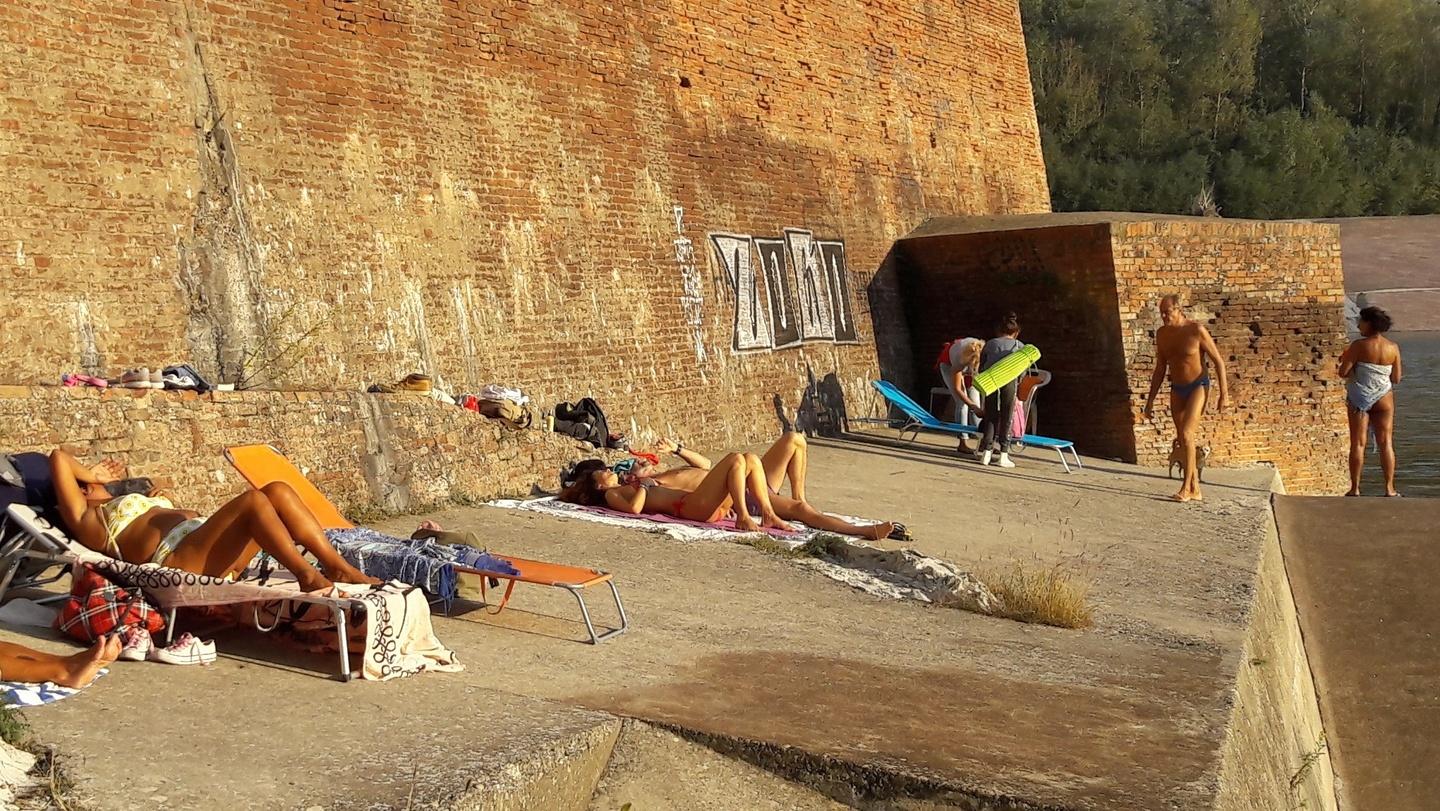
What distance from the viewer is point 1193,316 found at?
49.5ft

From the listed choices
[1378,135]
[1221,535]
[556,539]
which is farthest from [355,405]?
[1378,135]

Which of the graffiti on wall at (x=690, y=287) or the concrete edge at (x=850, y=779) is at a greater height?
the graffiti on wall at (x=690, y=287)

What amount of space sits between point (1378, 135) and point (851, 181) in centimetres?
4858

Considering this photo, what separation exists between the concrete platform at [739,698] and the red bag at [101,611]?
23cm

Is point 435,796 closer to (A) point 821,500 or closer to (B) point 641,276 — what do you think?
(A) point 821,500

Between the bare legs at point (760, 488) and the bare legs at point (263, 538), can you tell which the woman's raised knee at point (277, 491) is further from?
the bare legs at point (760, 488)

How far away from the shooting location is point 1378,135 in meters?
57.2

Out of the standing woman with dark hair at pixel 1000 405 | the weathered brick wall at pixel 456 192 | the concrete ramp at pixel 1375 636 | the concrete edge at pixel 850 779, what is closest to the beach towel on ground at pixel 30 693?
the concrete edge at pixel 850 779

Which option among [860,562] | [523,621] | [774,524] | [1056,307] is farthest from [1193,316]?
[523,621]

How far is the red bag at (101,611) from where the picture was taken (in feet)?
16.5

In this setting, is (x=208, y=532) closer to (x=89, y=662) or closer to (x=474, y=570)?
(x=89, y=662)

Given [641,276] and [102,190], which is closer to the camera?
[102,190]

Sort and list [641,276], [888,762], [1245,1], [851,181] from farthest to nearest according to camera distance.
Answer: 1. [1245,1]
2. [851,181]
3. [641,276]
4. [888,762]

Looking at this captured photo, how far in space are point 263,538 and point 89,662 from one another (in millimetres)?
822
